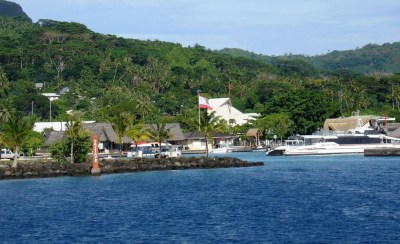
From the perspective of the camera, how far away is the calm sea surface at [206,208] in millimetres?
38062

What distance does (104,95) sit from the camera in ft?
523

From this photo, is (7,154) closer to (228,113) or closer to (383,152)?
(383,152)

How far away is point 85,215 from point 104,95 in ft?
376

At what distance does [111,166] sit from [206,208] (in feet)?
108

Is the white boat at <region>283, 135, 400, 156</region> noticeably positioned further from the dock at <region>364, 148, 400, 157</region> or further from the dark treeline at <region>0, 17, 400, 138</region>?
the dark treeline at <region>0, 17, 400, 138</region>

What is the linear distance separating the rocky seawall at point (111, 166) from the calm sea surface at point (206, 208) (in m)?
2.73

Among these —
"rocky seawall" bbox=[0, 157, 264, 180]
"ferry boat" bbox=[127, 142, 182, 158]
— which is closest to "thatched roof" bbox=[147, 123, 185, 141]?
"ferry boat" bbox=[127, 142, 182, 158]

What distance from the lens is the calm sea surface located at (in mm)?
38062

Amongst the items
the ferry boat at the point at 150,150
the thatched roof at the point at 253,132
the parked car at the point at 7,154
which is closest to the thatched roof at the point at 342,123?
the thatched roof at the point at 253,132

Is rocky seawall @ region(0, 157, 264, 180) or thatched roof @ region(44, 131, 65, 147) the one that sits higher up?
thatched roof @ region(44, 131, 65, 147)

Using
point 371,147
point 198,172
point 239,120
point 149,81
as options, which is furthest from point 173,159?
point 149,81

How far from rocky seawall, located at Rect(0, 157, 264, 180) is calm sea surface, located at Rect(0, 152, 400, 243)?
2.73m

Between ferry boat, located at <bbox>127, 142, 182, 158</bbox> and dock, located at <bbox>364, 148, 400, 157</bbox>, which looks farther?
dock, located at <bbox>364, 148, 400, 157</bbox>

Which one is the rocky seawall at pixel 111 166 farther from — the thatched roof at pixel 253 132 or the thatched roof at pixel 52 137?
the thatched roof at pixel 253 132
